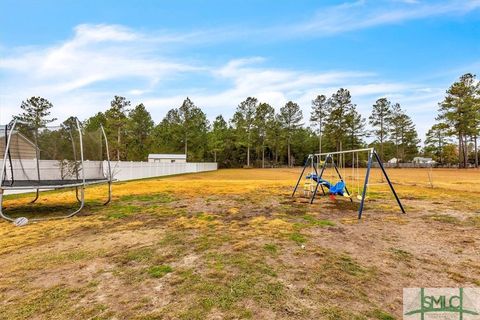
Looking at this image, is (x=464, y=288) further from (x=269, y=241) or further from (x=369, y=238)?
(x=269, y=241)

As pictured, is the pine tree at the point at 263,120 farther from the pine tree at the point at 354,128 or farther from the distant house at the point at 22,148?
Answer: the distant house at the point at 22,148

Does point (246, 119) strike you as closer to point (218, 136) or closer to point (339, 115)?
point (218, 136)

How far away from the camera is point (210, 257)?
3.33 meters

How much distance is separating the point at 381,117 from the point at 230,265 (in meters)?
55.3

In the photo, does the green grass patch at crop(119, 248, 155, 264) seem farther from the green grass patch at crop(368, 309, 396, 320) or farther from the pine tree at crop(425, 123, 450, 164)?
the pine tree at crop(425, 123, 450, 164)

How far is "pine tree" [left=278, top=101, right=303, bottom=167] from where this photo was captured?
54325 mm

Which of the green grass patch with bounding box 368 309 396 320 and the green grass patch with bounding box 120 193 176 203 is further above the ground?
the green grass patch with bounding box 368 309 396 320

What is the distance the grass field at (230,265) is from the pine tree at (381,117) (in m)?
50.0

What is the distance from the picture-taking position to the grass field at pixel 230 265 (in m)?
2.16

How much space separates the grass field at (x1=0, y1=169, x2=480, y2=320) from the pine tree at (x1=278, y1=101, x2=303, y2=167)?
49.7 metres

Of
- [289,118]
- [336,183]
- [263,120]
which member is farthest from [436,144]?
[336,183]

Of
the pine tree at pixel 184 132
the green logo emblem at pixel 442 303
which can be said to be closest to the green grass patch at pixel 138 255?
the green logo emblem at pixel 442 303

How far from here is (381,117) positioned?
50250mm

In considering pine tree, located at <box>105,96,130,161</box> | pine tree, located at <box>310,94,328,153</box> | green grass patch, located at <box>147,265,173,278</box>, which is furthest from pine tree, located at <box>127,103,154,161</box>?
green grass patch, located at <box>147,265,173,278</box>
